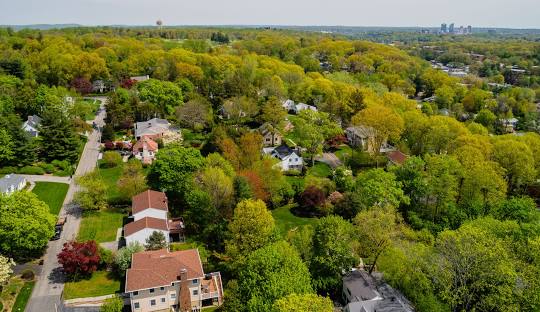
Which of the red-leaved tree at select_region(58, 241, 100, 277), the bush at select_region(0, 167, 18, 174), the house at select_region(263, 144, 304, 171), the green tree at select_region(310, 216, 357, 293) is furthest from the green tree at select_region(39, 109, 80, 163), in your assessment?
the green tree at select_region(310, 216, 357, 293)

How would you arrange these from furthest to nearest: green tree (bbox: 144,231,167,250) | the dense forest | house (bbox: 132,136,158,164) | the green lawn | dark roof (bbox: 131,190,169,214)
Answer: house (bbox: 132,136,158,164), dark roof (bbox: 131,190,169,214), green tree (bbox: 144,231,167,250), the green lawn, the dense forest

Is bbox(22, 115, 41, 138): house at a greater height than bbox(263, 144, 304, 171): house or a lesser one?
greater

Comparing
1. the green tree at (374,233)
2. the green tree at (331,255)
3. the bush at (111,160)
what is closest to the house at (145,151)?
the bush at (111,160)

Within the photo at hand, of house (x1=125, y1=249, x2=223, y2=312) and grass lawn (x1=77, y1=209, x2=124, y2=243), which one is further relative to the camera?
grass lawn (x1=77, y1=209, x2=124, y2=243)

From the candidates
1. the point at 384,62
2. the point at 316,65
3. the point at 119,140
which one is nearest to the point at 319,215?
the point at 119,140

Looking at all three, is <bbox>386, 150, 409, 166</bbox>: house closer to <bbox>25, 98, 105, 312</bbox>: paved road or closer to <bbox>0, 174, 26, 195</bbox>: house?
<bbox>25, 98, 105, 312</bbox>: paved road

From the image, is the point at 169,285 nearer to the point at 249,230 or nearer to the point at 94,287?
the point at 94,287

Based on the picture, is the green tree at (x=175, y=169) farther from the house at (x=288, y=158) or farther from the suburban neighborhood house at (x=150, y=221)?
the house at (x=288, y=158)
